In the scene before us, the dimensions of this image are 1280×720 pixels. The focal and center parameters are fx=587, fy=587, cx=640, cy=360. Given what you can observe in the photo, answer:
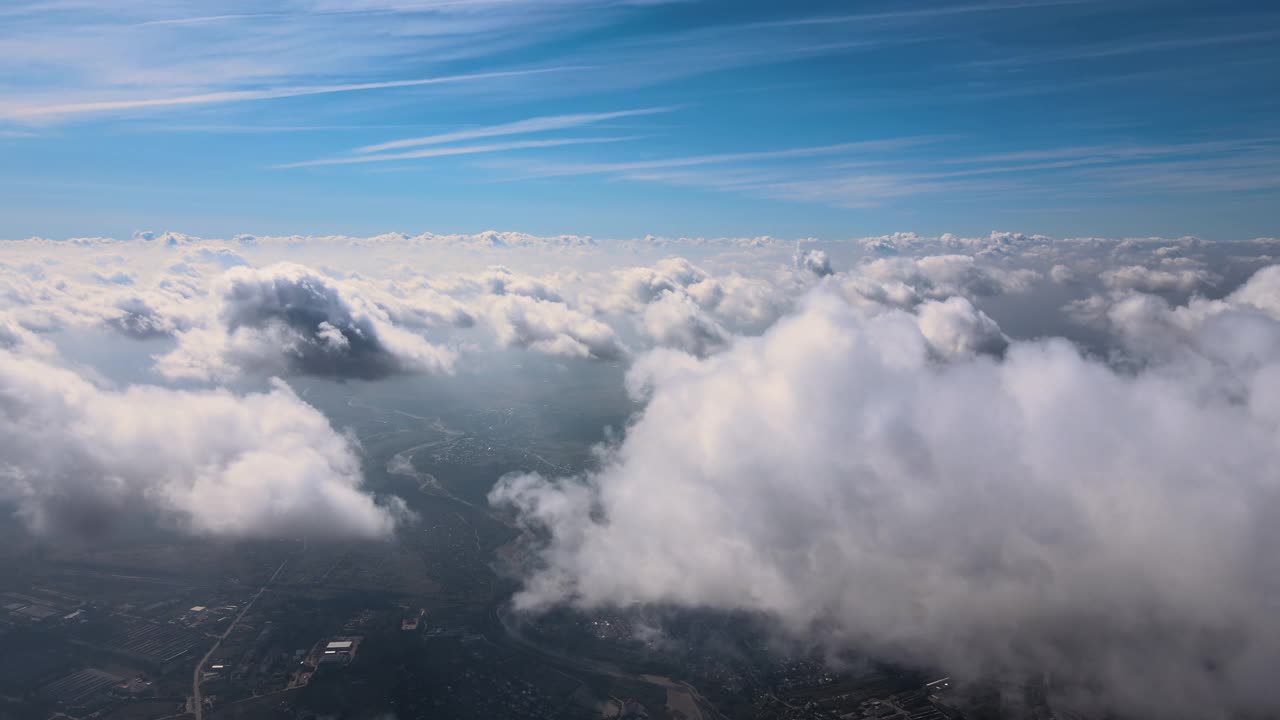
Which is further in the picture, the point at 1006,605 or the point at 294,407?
the point at 294,407

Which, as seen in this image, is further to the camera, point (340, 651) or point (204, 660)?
point (340, 651)

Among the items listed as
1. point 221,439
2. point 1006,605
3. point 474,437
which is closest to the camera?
point 1006,605

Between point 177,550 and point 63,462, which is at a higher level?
point 63,462

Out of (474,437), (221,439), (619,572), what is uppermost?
(474,437)

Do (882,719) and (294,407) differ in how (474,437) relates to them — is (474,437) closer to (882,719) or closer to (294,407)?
(294,407)

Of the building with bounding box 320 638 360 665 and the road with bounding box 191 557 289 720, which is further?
the building with bounding box 320 638 360 665

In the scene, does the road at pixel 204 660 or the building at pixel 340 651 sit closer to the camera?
the road at pixel 204 660

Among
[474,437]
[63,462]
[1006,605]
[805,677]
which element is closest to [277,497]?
[63,462]

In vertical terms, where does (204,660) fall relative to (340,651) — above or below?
below

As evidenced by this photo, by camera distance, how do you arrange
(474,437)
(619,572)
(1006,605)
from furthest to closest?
(474,437) → (619,572) → (1006,605)
